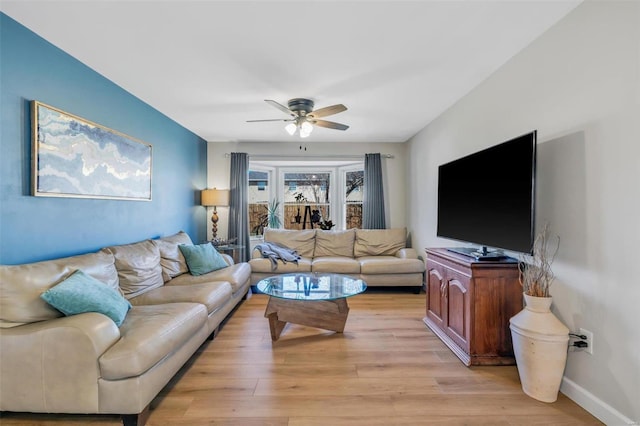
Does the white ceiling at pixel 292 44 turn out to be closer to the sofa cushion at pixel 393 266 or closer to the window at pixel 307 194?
the sofa cushion at pixel 393 266

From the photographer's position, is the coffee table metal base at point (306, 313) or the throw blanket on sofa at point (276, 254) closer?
the coffee table metal base at point (306, 313)

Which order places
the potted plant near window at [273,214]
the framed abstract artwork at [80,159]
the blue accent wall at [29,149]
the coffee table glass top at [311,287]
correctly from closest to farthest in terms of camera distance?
the blue accent wall at [29,149], the framed abstract artwork at [80,159], the coffee table glass top at [311,287], the potted plant near window at [273,214]

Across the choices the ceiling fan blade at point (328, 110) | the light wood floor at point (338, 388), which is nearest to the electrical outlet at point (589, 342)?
the light wood floor at point (338, 388)

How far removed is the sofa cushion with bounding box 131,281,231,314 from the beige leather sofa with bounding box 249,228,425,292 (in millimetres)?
1474

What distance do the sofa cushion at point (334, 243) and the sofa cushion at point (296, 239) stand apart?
105mm

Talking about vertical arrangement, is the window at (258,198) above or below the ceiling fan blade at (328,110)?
below

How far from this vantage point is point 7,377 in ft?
5.36

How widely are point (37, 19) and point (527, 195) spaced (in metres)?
3.47

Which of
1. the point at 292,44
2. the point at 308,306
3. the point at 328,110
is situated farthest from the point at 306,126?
the point at 308,306

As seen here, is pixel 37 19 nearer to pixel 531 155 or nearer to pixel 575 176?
pixel 531 155

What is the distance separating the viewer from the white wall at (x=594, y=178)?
5.26ft

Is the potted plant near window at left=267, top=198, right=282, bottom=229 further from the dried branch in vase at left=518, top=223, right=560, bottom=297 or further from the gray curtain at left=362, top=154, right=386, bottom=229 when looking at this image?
the dried branch in vase at left=518, top=223, right=560, bottom=297

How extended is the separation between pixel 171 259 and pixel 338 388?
7.59 ft

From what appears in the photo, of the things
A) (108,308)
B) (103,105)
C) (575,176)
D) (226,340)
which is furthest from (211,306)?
(575,176)
